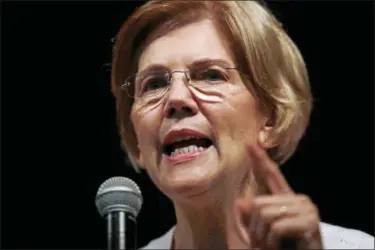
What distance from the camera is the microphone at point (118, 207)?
1.19m

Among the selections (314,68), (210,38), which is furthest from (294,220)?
(314,68)

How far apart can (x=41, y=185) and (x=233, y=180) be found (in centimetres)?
85

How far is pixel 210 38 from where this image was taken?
164cm

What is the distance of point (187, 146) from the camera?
154 centimetres

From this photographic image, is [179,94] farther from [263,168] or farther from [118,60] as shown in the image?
[263,168]

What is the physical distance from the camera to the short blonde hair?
1646 millimetres

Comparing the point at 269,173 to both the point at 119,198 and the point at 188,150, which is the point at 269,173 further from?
the point at 188,150

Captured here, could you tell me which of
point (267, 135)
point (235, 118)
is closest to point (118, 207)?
point (235, 118)

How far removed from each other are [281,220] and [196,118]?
0.45 meters

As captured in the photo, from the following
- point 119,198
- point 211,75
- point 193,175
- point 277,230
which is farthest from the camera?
point 211,75

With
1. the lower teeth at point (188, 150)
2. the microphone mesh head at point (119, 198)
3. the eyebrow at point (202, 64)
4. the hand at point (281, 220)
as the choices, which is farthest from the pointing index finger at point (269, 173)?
the eyebrow at point (202, 64)

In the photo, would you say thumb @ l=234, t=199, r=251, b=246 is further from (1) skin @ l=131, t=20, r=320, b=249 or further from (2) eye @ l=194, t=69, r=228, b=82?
(2) eye @ l=194, t=69, r=228, b=82

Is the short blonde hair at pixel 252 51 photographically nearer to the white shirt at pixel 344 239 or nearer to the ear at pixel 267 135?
the ear at pixel 267 135

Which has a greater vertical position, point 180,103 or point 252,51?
point 252,51
